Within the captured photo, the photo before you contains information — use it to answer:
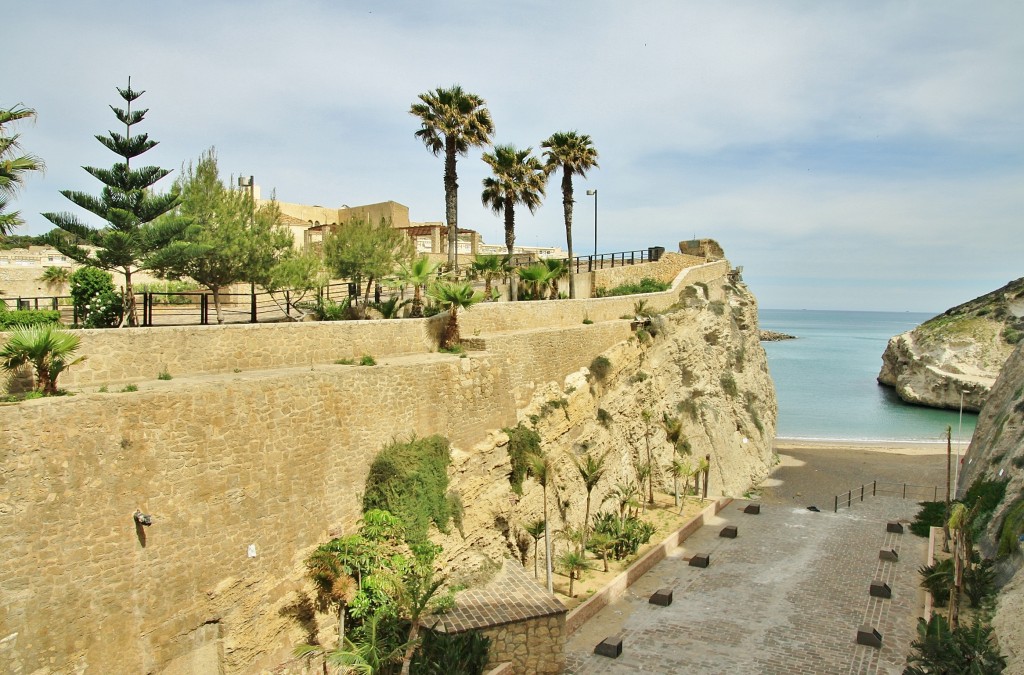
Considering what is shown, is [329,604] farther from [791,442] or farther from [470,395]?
[791,442]

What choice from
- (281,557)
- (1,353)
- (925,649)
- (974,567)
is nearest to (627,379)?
(974,567)

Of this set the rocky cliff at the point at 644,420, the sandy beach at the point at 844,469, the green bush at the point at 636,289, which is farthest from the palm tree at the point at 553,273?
the sandy beach at the point at 844,469

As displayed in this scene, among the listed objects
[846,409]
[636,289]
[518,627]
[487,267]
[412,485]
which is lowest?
[846,409]

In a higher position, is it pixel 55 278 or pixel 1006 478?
Answer: pixel 55 278

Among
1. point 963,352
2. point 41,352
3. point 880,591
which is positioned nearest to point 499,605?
point 41,352

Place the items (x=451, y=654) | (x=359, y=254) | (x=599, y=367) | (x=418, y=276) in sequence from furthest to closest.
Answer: (x=599, y=367) < (x=359, y=254) < (x=418, y=276) < (x=451, y=654)

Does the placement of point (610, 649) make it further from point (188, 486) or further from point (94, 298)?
point (94, 298)

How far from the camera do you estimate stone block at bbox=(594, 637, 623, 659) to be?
12984 millimetres

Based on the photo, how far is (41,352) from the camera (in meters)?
9.29

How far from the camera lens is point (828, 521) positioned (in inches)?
857

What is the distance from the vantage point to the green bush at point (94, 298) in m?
13.9

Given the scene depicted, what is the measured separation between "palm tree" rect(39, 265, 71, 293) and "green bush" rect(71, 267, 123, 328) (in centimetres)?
679

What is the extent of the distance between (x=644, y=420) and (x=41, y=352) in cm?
1980

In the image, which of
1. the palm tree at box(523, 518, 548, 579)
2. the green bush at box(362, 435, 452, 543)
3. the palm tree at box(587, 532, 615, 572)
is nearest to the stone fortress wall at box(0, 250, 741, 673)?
the green bush at box(362, 435, 452, 543)
